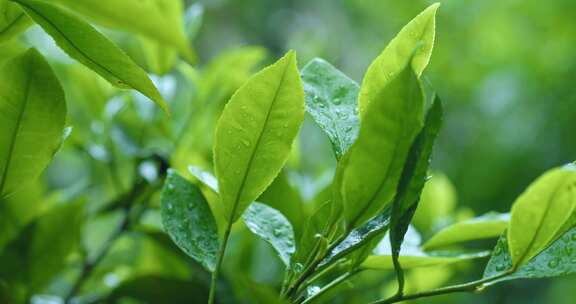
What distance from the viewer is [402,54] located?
48cm

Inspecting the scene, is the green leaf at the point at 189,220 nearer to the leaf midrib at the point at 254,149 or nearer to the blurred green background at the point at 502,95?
the leaf midrib at the point at 254,149

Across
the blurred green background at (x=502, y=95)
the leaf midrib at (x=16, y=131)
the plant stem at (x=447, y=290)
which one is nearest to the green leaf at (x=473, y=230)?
the plant stem at (x=447, y=290)

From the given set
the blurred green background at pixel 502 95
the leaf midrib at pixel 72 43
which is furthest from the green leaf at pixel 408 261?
the blurred green background at pixel 502 95

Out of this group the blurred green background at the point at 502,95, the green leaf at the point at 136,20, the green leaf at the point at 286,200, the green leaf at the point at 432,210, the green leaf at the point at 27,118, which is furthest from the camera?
the blurred green background at the point at 502,95

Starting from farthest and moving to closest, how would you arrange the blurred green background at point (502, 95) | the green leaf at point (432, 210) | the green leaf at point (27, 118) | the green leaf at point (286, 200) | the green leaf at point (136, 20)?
the blurred green background at point (502, 95) < the green leaf at point (432, 210) < the green leaf at point (286, 200) < the green leaf at point (27, 118) < the green leaf at point (136, 20)

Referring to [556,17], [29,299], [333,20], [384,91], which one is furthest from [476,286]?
[333,20]

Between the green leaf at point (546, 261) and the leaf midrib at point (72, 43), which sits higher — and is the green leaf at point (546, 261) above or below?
below

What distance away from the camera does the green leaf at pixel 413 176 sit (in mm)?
419

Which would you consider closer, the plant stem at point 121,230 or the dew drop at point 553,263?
the dew drop at point 553,263

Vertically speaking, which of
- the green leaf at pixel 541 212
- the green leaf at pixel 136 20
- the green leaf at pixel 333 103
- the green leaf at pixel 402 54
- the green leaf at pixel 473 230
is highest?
the green leaf at pixel 136 20

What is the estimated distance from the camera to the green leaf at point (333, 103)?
1.63ft

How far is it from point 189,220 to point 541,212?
0.87 feet

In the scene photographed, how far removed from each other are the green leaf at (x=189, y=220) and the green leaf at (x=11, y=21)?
0.17m

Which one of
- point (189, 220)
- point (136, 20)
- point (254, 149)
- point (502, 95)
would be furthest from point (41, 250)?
point (502, 95)
